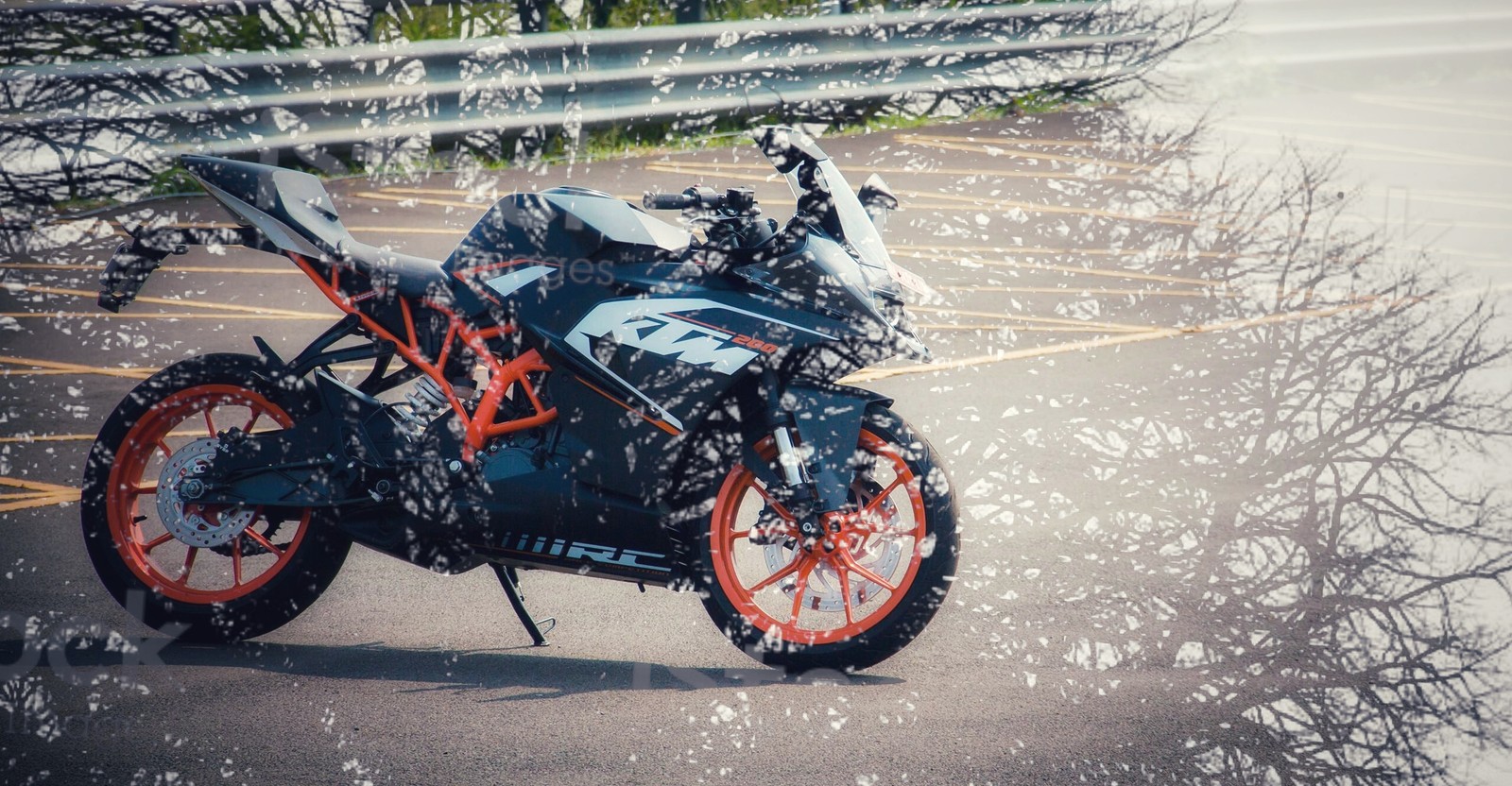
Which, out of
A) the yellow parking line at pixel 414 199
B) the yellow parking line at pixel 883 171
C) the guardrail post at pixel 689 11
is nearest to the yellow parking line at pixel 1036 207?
the yellow parking line at pixel 883 171

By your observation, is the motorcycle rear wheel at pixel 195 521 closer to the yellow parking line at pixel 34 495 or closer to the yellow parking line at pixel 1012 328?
the yellow parking line at pixel 34 495

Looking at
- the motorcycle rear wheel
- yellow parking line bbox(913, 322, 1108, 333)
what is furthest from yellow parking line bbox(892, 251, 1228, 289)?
the motorcycle rear wheel

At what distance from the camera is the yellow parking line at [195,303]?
684 cm

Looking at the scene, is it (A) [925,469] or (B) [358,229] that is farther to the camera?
(B) [358,229]

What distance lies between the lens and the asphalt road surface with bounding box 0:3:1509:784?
3559mm

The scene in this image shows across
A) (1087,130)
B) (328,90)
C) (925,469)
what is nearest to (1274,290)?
(1087,130)

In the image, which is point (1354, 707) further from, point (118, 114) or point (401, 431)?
point (118, 114)

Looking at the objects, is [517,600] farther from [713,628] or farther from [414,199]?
[414,199]

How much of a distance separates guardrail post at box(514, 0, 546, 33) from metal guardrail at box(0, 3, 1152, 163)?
0.71 meters

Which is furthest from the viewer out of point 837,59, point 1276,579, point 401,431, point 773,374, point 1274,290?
point 837,59

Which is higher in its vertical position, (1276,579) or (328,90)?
(328,90)

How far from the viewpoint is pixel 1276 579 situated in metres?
4.73

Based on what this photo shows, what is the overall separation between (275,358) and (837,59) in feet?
20.5

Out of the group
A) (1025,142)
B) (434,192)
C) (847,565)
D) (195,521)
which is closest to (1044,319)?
(1025,142)
